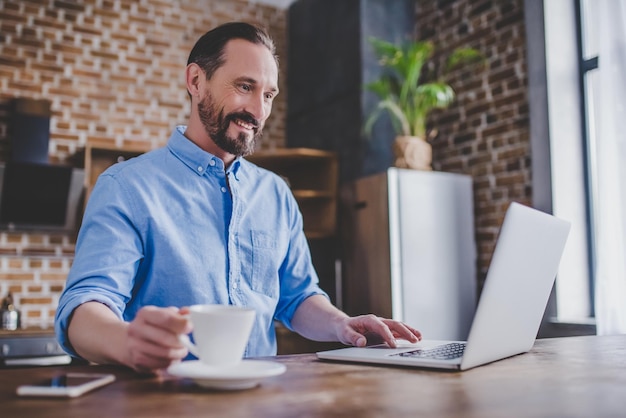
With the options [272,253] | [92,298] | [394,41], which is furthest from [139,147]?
[92,298]

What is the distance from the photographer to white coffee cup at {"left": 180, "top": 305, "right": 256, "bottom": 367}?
792mm

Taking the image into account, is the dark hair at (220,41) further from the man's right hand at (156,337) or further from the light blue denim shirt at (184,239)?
the man's right hand at (156,337)

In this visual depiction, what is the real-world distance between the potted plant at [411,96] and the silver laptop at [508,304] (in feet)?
7.94

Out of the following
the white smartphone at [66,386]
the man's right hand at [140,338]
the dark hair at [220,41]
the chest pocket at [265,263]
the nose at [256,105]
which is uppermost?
the dark hair at [220,41]

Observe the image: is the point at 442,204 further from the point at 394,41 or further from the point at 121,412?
the point at 121,412

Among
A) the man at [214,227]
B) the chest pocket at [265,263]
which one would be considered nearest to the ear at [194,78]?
the man at [214,227]

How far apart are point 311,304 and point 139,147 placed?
3223mm

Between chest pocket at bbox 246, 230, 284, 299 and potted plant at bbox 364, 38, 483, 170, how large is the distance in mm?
2117

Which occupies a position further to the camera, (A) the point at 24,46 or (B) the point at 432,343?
(A) the point at 24,46

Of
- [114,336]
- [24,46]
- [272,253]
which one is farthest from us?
[24,46]

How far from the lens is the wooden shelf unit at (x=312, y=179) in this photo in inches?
156

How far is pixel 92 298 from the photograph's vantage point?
1.13 meters

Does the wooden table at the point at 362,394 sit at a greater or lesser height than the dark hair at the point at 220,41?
lesser

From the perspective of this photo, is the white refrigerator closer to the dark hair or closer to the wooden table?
the dark hair
